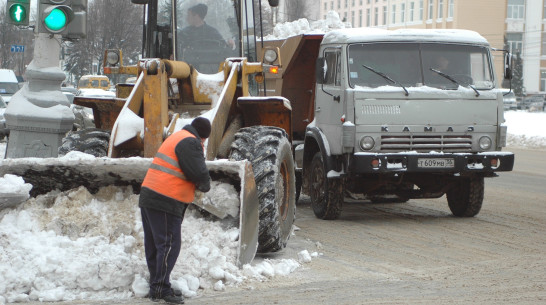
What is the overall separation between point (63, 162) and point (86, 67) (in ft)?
212

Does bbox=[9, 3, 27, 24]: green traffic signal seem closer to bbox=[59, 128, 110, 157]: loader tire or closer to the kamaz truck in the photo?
bbox=[59, 128, 110, 157]: loader tire

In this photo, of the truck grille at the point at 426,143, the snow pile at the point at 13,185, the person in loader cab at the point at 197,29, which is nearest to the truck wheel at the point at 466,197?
the truck grille at the point at 426,143

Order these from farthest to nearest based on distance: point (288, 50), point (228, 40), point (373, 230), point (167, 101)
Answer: point (288, 50) < point (373, 230) < point (228, 40) < point (167, 101)

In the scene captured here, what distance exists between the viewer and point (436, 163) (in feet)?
39.0

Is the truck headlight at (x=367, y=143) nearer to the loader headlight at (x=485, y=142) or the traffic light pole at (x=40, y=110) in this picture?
the loader headlight at (x=485, y=142)

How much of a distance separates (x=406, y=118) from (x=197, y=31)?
9.57 ft

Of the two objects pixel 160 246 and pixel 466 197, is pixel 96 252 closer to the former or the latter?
pixel 160 246

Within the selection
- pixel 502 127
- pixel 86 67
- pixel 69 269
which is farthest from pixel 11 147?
pixel 86 67

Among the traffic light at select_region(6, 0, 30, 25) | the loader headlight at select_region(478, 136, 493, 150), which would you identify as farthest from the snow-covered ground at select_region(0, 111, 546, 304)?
the loader headlight at select_region(478, 136, 493, 150)

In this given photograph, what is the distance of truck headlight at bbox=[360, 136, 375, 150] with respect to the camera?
11828 millimetres

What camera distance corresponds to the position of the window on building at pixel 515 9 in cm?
8389

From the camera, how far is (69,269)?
24.7 ft

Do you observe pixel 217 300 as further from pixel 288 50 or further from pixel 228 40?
pixel 288 50

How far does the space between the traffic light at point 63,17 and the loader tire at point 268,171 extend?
2.87m
